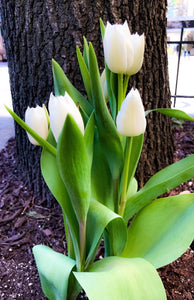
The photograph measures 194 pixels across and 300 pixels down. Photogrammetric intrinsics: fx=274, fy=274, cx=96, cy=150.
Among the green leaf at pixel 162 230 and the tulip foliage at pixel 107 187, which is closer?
the tulip foliage at pixel 107 187

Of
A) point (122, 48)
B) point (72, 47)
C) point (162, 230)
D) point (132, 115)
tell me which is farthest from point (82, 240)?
point (72, 47)

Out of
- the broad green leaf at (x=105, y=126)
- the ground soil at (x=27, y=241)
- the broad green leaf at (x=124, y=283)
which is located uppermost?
the broad green leaf at (x=105, y=126)

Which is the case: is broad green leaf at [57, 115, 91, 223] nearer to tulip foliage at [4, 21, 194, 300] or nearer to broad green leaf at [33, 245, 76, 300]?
tulip foliage at [4, 21, 194, 300]

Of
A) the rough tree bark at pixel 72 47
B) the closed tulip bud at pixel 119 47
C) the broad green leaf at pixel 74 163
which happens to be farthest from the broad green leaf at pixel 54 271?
the rough tree bark at pixel 72 47

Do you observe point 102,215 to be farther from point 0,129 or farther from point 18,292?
point 0,129

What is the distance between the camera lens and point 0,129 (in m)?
2.66

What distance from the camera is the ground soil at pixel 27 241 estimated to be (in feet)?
3.04

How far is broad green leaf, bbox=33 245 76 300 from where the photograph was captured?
24.6 inches

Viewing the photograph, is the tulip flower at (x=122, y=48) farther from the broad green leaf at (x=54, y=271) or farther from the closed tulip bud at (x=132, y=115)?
the broad green leaf at (x=54, y=271)

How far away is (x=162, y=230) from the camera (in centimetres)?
77

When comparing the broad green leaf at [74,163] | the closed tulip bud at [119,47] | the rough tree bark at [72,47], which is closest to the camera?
the broad green leaf at [74,163]

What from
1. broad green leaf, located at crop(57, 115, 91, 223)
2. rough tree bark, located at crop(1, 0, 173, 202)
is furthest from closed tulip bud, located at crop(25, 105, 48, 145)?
rough tree bark, located at crop(1, 0, 173, 202)

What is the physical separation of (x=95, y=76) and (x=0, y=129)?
224 cm

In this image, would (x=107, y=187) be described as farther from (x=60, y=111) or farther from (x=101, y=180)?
(x=60, y=111)
